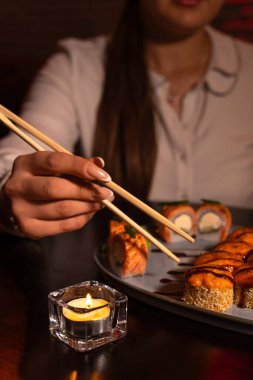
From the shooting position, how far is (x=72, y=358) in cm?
73

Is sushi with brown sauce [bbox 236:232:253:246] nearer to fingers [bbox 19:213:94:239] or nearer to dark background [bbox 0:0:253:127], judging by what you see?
fingers [bbox 19:213:94:239]

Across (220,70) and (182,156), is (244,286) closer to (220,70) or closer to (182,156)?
(182,156)

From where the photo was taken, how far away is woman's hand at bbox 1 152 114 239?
88 cm

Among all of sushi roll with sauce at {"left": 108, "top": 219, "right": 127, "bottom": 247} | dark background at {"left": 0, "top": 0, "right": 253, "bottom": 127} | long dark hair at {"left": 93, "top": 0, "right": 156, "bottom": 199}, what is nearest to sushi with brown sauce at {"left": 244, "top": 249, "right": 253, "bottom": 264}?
sushi roll with sauce at {"left": 108, "top": 219, "right": 127, "bottom": 247}

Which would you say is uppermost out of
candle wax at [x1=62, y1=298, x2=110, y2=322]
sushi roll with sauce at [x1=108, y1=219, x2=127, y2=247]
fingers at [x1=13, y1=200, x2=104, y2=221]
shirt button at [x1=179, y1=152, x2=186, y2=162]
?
shirt button at [x1=179, y1=152, x2=186, y2=162]

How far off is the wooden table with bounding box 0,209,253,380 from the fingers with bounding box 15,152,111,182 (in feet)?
0.77

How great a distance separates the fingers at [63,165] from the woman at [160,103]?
0.80 metres

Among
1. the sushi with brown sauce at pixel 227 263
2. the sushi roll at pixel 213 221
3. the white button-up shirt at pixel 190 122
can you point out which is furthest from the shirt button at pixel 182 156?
the sushi with brown sauce at pixel 227 263

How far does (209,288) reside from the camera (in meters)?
0.86

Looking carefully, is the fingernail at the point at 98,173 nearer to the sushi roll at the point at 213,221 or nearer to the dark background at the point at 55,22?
the sushi roll at the point at 213,221

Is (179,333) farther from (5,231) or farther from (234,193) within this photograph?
(234,193)

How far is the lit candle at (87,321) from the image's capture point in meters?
0.75

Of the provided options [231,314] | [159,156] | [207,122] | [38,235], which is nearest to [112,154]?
[159,156]

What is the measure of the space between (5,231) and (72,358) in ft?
1.92
